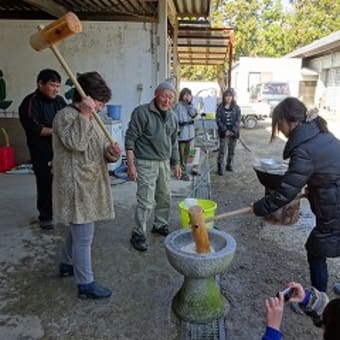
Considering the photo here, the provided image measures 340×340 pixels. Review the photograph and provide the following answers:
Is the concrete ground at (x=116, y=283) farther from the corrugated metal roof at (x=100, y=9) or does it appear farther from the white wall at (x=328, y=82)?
the white wall at (x=328, y=82)

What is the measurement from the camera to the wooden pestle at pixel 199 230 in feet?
7.62

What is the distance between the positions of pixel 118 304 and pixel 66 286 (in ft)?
1.46

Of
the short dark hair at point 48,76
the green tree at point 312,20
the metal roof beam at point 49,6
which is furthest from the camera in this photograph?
the green tree at point 312,20

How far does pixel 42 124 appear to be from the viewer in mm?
3621

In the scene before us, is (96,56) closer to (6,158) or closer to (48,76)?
(6,158)

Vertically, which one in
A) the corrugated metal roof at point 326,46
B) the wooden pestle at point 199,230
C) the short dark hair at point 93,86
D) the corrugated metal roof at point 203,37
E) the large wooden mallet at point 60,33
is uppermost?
the corrugated metal roof at point 326,46

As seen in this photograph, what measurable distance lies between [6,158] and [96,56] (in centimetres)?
221

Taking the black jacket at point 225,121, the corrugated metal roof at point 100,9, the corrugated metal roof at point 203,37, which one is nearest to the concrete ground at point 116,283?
the black jacket at point 225,121

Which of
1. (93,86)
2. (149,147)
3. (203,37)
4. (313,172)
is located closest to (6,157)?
(149,147)

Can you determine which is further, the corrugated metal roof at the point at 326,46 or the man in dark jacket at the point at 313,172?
the corrugated metal roof at the point at 326,46

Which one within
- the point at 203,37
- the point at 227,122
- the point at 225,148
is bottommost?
the point at 225,148

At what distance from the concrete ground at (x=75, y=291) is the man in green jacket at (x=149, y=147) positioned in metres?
0.32

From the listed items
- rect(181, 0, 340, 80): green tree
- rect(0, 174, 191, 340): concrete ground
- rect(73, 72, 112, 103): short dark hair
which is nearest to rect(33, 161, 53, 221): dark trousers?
rect(0, 174, 191, 340): concrete ground

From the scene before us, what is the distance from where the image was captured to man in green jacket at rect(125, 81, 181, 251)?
10.8 feet
